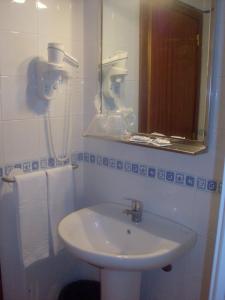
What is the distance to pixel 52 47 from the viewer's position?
1333 millimetres

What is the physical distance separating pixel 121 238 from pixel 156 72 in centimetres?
79

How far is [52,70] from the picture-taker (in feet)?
4.47

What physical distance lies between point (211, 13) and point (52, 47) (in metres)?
0.69

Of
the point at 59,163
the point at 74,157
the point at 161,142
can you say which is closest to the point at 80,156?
the point at 74,157

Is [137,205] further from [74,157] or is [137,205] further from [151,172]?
[74,157]

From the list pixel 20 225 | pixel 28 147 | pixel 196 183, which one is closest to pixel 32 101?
pixel 28 147

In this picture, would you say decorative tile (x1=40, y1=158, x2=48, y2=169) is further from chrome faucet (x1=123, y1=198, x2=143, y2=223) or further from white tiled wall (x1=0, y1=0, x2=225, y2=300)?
chrome faucet (x1=123, y1=198, x2=143, y2=223)

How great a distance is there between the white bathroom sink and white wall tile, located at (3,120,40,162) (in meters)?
0.38

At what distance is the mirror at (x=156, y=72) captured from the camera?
45.7 inches

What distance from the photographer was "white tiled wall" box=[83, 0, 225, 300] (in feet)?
3.66

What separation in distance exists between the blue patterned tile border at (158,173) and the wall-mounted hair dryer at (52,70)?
436 millimetres

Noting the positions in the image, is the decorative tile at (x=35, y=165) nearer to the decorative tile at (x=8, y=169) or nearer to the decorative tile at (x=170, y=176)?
the decorative tile at (x=8, y=169)

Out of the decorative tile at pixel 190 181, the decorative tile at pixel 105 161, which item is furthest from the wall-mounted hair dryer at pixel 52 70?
the decorative tile at pixel 190 181

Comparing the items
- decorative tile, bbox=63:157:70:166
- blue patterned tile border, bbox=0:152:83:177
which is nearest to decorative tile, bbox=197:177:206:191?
blue patterned tile border, bbox=0:152:83:177
